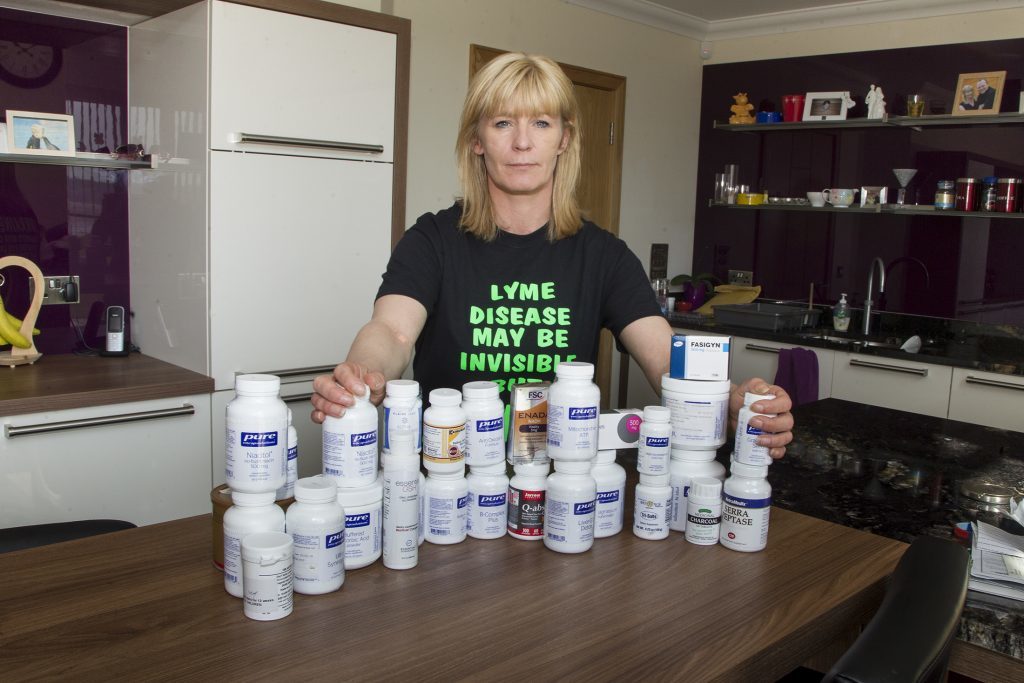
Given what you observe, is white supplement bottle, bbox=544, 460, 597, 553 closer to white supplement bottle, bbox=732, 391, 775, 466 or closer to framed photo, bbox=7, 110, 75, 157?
white supplement bottle, bbox=732, 391, 775, 466

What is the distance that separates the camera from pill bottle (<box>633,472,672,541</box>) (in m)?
1.30

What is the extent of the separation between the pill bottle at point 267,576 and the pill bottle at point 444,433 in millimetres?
244

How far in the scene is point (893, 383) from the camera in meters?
3.72

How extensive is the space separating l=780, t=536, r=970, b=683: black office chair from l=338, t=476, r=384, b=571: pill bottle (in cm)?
61

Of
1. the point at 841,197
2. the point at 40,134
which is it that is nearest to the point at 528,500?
the point at 40,134

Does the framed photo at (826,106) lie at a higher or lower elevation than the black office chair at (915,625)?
higher

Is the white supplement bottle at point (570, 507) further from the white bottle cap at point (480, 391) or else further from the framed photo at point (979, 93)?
the framed photo at point (979, 93)

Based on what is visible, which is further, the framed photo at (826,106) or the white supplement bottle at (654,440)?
the framed photo at (826,106)

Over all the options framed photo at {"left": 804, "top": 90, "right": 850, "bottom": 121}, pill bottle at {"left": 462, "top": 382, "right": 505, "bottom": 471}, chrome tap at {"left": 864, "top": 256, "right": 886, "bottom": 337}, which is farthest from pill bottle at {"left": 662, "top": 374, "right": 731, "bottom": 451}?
framed photo at {"left": 804, "top": 90, "right": 850, "bottom": 121}

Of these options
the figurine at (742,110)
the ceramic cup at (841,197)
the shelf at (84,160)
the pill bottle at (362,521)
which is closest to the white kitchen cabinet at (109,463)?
the shelf at (84,160)

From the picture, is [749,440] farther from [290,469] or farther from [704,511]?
[290,469]

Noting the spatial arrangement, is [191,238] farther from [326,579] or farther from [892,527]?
[892,527]

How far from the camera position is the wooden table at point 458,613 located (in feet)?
3.10

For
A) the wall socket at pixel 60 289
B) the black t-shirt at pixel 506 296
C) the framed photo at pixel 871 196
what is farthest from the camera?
the framed photo at pixel 871 196
